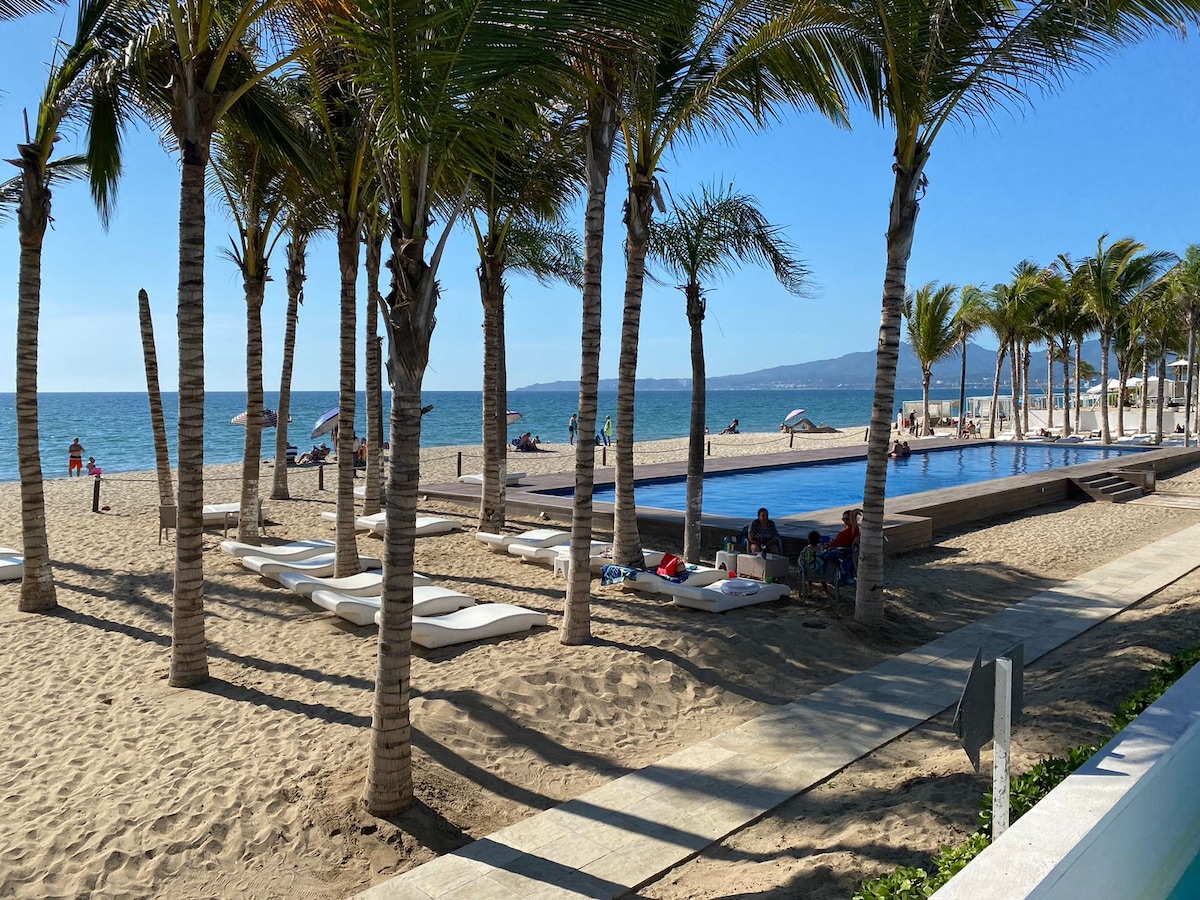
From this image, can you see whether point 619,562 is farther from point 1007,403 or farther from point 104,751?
point 1007,403

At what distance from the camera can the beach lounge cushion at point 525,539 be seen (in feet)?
39.6

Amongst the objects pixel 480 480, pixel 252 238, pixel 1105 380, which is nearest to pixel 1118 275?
pixel 1105 380

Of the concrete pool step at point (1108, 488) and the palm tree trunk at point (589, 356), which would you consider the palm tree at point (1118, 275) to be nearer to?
the concrete pool step at point (1108, 488)

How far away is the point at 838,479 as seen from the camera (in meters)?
23.0

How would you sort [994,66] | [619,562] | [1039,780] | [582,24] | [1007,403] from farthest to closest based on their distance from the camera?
1. [1007,403]
2. [619,562]
3. [994,66]
4. [582,24]
5. [1039,780]

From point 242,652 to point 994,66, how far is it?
887 cm

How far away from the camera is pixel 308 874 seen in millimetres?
4602

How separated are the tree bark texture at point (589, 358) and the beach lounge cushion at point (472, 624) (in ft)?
1.93

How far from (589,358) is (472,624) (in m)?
2.81

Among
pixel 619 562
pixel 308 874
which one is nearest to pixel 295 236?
pixel 619 562

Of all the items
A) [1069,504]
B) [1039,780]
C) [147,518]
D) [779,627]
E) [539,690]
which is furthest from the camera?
[1069,504]

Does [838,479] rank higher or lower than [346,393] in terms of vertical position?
lower

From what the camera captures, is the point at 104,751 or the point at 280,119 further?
the point at 280,119

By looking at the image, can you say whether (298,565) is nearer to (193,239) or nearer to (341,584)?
(341,584)
